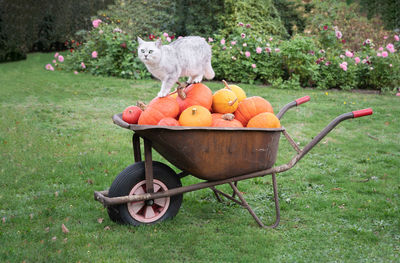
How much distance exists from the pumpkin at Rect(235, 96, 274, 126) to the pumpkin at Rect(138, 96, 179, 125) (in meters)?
0.49

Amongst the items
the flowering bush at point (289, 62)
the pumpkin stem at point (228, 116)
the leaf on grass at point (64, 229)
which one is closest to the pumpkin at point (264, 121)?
→ the pumpkin stem at point (228, 116)

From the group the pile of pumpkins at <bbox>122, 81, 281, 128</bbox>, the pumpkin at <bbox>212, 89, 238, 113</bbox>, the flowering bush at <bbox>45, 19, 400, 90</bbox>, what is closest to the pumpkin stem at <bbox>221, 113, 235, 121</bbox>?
the pile of pumpkins at <bbox>122, 81, 281, 128</bbox>

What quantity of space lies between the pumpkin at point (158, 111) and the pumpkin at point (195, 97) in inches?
4.5

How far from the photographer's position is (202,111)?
9.11 ft

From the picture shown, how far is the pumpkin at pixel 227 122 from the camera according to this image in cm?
284

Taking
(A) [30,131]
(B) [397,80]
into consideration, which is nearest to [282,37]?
(B) [397,80]

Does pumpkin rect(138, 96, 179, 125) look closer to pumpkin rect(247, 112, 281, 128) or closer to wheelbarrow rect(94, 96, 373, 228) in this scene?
wheelbarrow rect(94, 96, 373, 228)

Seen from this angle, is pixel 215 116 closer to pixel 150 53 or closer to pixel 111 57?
pixel 150 53

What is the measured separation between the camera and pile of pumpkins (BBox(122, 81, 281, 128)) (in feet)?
9.05

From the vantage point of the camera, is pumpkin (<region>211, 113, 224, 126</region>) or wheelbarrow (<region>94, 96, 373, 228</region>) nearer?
wheelbarrow (<region>94, 96, 373, 228</region>)

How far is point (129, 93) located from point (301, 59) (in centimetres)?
314

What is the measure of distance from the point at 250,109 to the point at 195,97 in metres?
0.40

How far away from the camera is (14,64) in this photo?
33.7ft

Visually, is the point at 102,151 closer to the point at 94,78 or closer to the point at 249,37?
the point at 94,78
